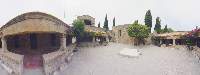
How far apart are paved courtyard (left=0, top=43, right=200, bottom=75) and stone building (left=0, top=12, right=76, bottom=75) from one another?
4.04ft

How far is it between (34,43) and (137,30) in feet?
69.7

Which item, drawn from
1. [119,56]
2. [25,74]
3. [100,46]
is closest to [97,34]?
[100,46]

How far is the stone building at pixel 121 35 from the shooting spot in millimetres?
52100

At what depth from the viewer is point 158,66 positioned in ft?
99.4

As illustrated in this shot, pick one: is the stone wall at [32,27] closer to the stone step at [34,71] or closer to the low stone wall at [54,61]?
the low stone wall at [54,61]

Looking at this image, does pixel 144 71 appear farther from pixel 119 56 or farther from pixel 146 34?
pixel 146 34

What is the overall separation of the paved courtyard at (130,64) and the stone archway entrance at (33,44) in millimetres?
2971

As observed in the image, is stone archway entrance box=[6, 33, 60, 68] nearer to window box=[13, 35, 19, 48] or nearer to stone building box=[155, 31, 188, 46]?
window box=[13, 35, 19, 48]

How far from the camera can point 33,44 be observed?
32.4m

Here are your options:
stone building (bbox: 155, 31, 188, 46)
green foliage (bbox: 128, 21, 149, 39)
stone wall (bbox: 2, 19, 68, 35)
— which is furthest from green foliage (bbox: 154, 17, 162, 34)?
stone wall (bbox: 2, 19, 68, 35)

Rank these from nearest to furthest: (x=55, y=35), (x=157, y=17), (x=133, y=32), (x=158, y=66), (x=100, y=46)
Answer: (x=158, y=66)
(x=55, y=35)
(x=100, y=46)
(x=133, y=32)
(x=157, y=17)

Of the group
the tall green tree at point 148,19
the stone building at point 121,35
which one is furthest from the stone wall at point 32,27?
the tall green tree at point 148,19

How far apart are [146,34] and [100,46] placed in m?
10.1

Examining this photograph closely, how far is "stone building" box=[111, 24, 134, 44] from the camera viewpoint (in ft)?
171
